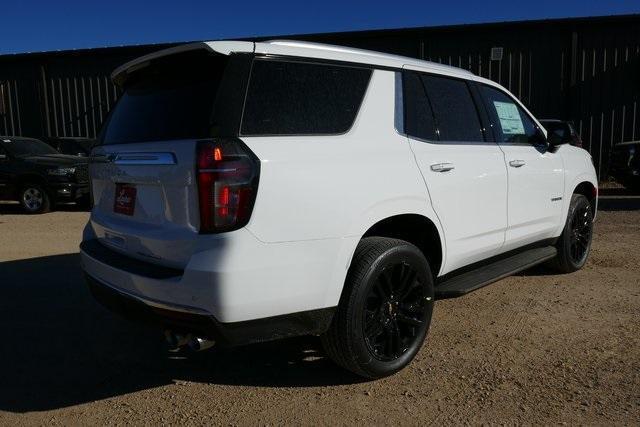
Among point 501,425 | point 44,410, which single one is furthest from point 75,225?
point 501,425

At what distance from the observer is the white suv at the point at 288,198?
8.25 feet

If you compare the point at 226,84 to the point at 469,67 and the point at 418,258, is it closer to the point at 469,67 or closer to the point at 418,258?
the point at 418,258

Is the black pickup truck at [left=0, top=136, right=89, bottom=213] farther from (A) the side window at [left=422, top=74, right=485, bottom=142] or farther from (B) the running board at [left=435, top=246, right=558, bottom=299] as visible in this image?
(B) the running board at [left=435, top=246, right=558, bottom=299]

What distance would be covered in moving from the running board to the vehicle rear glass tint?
1.33m

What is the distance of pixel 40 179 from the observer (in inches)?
432

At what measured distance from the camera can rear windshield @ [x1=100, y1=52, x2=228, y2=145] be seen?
2.70m

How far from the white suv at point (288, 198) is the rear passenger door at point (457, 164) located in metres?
0.01

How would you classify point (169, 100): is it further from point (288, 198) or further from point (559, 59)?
point (559, 59)

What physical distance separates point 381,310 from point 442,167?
3.28ft

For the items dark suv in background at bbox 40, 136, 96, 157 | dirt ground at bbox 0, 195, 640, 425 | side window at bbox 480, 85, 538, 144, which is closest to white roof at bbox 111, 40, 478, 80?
side window at bbox 480, 85, 538, 144

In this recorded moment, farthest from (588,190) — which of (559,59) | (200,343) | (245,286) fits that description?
(559,59)

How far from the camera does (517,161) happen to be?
4.25 metres

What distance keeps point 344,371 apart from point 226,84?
71.3 inches

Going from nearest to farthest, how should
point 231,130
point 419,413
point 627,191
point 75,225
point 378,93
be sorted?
point 231,130 < point 419,413 < point 378,93 < point 75,225 < point 627,191
